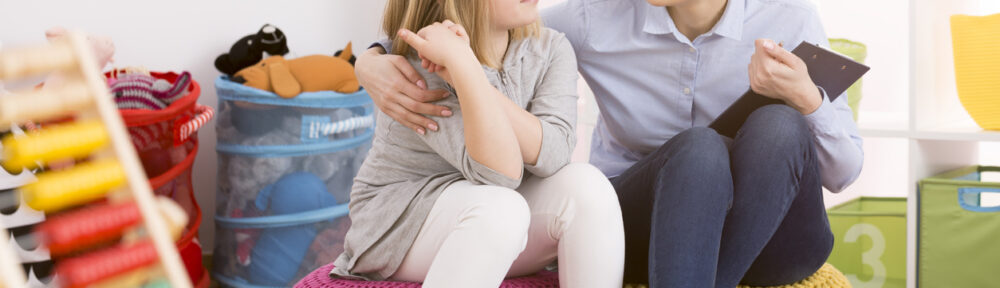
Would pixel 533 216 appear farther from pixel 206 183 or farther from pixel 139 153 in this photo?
pixel 206 183

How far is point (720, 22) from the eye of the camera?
3.96ft

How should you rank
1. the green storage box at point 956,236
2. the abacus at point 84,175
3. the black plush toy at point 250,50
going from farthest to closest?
the black plush toy at point 250,50
the green storage box at point 956,236
the abacus at point 84,175

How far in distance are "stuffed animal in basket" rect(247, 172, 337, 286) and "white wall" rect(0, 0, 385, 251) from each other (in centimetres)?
33

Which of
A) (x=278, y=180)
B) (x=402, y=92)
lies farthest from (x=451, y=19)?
(x=278, y=180)

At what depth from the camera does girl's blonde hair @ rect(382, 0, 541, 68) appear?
1073 millimetres

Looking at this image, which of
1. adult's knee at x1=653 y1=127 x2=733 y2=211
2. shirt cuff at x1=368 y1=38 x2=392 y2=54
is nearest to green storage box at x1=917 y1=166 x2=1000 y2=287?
adult's knee at x1=653 y1=127 x2=733 y2=211

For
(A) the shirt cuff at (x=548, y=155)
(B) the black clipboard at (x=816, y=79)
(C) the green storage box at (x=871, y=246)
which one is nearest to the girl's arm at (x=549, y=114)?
(A) the shirt cuff at (x=548, y=155)

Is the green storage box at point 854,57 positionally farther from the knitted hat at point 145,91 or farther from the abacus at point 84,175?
the abacus at point 84,175

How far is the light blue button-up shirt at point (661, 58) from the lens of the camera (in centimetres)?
123

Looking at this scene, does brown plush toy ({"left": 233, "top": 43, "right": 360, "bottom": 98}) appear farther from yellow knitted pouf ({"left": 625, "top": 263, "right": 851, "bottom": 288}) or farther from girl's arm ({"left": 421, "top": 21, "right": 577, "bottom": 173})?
yellow knitted pouf ({"left": 625, "top": 263, "right": 851, "bottom": 288})

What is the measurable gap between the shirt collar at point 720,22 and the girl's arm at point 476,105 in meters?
0.37

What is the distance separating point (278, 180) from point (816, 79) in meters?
1.27

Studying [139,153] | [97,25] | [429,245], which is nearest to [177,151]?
[139,153]

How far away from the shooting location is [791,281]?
112 cm
